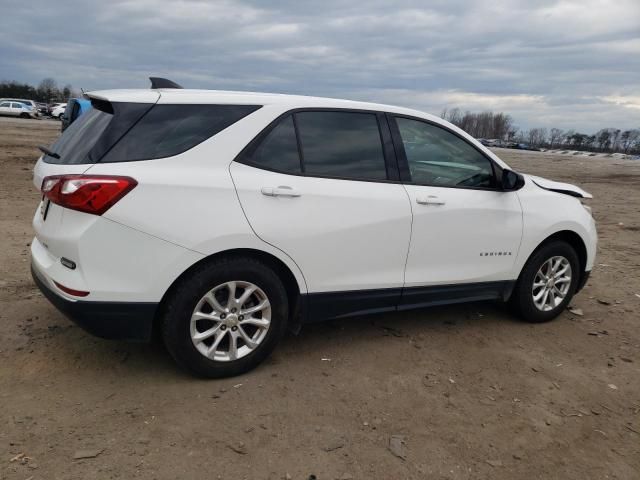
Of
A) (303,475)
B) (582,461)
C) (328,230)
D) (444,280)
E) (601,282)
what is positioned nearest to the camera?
(303,475)

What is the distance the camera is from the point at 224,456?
2824 millimetres

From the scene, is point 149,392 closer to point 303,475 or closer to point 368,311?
point 303,475

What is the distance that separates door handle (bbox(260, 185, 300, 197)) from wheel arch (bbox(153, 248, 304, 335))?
0.36 m

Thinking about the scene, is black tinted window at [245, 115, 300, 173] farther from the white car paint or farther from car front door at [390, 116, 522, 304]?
car front door at [390, 116, 522, 304]

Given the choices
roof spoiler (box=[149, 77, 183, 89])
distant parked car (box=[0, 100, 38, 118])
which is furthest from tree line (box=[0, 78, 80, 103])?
roof spoiler (box=[149, 77, 183, 89])

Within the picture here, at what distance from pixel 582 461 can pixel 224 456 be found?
1.90 metres

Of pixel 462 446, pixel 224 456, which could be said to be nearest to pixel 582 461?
pixel 462 446

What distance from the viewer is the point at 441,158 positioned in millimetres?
4293

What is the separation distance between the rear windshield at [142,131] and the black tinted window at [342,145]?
480 millimetres

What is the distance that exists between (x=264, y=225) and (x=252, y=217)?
92 millimetres

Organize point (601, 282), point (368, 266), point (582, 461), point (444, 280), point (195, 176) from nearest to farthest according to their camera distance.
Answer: point (582, 461)
point (195, 176)
point (368, 266)
point (444, 280)
point (601, 282)

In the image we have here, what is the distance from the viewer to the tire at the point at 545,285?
15.6 feet

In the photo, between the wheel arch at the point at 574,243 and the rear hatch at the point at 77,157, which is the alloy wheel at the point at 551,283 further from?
the rear hatch at the point at 77,157

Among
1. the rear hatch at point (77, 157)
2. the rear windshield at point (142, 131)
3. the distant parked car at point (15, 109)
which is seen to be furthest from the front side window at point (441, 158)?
the distant parked car at point (15, 109)
